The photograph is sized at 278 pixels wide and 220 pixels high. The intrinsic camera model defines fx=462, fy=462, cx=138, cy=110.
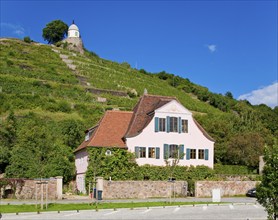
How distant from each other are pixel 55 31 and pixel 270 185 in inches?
5624

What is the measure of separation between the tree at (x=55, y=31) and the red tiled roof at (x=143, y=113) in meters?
109

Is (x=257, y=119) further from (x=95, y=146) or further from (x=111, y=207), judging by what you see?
(x=111, y=207)

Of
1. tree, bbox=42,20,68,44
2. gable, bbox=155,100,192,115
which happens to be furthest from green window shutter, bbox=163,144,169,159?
tree, bbox=42,20,68,44

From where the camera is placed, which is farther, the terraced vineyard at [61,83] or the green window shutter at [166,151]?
the terraced vineyard at [61,83]

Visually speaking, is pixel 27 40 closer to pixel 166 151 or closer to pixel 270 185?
pixel 166 151

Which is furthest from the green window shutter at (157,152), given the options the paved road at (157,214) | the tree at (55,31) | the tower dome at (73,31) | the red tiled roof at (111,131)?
the tree at (55,31)

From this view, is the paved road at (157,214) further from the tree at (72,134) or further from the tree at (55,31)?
the tree at (55,31)

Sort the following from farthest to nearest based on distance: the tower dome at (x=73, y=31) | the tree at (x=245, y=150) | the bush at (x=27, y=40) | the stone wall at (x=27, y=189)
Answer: the tower dome at (x=73, y=31) < the bush at (x=27, y=40) < the tree at (x=245, y=150) < the stone wall at (x=27, y=189)

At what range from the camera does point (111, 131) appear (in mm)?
45500

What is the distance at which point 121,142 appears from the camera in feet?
145

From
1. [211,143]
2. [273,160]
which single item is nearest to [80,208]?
[273,160]

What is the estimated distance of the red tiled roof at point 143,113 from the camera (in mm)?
45281

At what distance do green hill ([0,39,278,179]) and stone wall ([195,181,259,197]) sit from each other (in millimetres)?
13140

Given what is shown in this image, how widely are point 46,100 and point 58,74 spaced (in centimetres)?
2444
